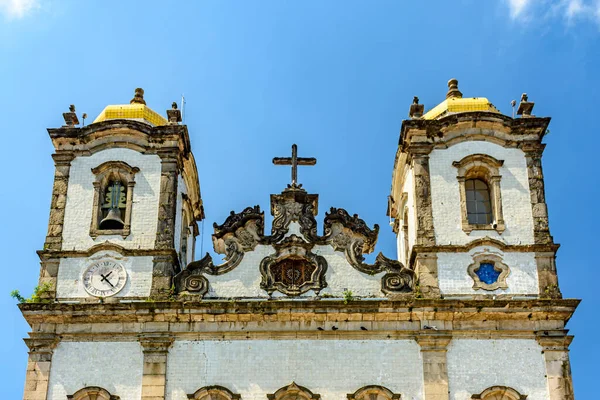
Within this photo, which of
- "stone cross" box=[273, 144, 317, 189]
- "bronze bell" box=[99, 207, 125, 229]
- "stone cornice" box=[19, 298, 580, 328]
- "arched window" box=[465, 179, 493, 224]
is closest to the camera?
"stone cornice" box=[19, 298, 580, 328]

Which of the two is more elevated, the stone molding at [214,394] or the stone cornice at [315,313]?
the stone cornice at [315,313]

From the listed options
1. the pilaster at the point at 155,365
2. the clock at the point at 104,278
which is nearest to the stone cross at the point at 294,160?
the clock at the point at 104,278

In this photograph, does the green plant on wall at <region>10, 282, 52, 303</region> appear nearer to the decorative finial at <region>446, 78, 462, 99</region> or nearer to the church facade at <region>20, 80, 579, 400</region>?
the church facade at <region>20, 80, 579, 400</region>

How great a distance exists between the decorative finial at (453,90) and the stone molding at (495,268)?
537 centimetres

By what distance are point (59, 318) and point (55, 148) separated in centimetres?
502

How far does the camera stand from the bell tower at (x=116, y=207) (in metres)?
27.8

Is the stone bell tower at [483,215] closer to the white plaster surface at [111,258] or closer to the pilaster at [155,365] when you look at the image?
the pilaster at [155,365]

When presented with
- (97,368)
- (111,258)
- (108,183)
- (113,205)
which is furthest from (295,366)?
(108,183)

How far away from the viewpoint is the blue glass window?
27.7 m

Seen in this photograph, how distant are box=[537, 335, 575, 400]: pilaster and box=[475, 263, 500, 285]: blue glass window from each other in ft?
6.31

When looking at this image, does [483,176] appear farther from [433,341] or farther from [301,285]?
[301,285]

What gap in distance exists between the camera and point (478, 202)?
29.2 metres

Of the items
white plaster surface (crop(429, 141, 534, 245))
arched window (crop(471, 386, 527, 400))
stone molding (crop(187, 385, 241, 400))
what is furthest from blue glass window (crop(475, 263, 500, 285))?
stone molding (crop(187, 385, 241, 400))

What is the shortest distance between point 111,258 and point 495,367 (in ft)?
32.2
